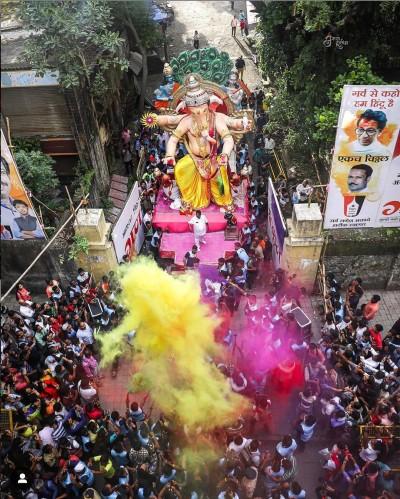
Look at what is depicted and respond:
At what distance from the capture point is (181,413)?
8484 millimetres

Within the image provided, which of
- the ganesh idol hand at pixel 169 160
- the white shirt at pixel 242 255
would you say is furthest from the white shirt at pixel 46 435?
the ganesh idol hand at pixel 169 160

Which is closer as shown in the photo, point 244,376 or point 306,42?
point 244,376

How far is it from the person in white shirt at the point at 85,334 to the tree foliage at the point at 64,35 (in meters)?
5.67

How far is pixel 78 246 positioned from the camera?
432 inches

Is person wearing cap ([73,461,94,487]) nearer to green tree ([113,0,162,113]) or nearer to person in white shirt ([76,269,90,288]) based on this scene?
person in white shirt ([76,269,90,288])

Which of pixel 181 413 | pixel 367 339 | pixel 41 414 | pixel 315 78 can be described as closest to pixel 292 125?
pixel 315 78

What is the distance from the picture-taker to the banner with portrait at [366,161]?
902cm

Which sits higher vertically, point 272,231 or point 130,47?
point 130,47

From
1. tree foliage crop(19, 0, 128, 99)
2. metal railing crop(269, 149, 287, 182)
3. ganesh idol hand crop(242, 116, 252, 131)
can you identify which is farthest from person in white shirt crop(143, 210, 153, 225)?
tree foliage crop(19, 0, 128, 99)

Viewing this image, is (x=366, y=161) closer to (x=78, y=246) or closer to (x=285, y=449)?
(x=285, y=449)

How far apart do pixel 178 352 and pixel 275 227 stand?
4742 millimetres

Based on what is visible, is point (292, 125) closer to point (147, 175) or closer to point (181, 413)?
point (147, 175)

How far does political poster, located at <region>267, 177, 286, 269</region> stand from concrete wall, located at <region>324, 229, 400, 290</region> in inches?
44.6

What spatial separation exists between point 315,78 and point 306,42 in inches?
43.8
